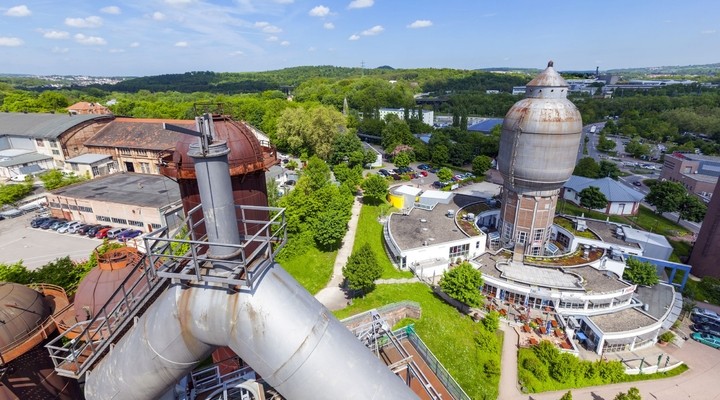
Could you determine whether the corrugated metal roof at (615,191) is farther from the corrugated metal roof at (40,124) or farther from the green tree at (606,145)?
the corrugated metal roof at (40,124)

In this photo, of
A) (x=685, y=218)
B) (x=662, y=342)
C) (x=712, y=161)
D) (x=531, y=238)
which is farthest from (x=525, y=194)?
(x=712, y=161)

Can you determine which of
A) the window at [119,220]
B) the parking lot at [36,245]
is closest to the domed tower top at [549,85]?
the window at [119,220]

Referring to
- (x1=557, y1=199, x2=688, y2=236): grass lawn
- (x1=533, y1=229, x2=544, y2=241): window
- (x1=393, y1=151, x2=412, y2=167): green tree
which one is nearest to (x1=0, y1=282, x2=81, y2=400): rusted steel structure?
(x1=533, y1=229, x2=544, y2=241): window

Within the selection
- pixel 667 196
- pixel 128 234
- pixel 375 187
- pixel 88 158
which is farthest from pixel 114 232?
pixel 667 196

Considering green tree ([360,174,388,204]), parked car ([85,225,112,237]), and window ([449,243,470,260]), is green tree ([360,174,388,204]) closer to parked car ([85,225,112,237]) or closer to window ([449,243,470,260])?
window ([449,243,470,260])

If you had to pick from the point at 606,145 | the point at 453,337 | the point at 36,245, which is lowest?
the point at 453,337

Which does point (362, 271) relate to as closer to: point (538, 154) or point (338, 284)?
point (338, 284)
